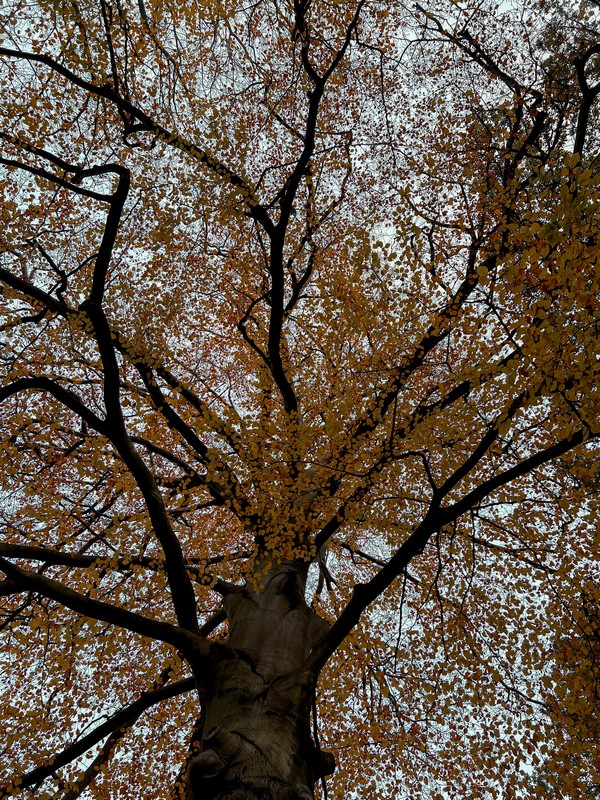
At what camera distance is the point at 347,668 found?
751 centimetres

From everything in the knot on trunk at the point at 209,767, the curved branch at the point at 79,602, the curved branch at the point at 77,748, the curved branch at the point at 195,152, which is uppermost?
the curved branch at the point at 195,152

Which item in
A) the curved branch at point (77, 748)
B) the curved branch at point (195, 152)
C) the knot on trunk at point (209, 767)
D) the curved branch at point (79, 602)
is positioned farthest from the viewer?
the curved branch at point (195, 152)

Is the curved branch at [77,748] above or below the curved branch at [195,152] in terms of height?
below

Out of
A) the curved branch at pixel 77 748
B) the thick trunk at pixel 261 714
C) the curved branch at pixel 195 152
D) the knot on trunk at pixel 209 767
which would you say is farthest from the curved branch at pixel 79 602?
the curved branch at pixel 195 152

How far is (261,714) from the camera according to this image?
3625 millimetres

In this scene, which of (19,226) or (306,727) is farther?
(19,226)

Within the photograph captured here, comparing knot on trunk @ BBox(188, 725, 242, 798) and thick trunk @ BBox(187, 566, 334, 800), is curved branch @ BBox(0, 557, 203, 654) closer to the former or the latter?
thick trunk @ BBox(187, 566, 334, 800)

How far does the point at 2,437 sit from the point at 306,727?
645cm

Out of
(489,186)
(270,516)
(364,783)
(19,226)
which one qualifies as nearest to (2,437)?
(19,226)

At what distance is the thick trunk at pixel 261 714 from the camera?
3.04m

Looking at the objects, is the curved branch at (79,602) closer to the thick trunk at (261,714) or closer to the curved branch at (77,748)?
the thick trunk at (261,714)

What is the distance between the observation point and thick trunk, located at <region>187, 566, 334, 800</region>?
3037 millimetres

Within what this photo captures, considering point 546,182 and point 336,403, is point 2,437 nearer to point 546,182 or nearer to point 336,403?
point 336,403

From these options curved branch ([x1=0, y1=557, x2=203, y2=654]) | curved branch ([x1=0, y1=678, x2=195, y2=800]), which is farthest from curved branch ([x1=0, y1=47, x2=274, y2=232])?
curved branch ([x1=0, y1=678, x2=195, y2=800])
